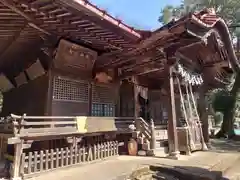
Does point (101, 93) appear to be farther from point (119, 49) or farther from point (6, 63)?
point (6, 63)

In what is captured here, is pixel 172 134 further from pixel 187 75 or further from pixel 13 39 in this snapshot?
pixel 13 39

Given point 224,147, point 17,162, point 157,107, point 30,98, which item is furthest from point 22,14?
point 224,147

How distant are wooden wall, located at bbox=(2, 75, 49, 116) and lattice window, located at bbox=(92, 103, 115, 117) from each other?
7.56ft

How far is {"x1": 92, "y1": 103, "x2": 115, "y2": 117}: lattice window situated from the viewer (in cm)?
1016

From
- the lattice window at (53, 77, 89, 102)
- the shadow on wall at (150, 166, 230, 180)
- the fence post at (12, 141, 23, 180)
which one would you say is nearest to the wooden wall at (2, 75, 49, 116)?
the lattice window at (53, 77, 89, 102)

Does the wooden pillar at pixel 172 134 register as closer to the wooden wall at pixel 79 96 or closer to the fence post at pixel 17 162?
the wooden wall at pixel 79 96

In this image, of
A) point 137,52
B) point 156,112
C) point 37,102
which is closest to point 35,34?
point 37,102

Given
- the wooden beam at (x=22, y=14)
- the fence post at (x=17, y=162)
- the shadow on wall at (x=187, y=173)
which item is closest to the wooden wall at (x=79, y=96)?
the wooden beam at (x=22, y=14)

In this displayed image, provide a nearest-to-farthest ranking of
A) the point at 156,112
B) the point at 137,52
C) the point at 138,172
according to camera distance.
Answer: the point at 138,172 → the point at 137,52 → the point at 156,112

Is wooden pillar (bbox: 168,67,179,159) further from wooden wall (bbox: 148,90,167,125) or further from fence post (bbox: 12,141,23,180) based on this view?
wooden wall (bbox: 148,90,167,125)

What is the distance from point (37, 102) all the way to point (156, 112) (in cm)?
840

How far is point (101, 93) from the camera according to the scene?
10469 mm

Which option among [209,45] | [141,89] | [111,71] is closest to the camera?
[209,45]

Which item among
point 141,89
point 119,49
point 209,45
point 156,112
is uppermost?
point 209,45
